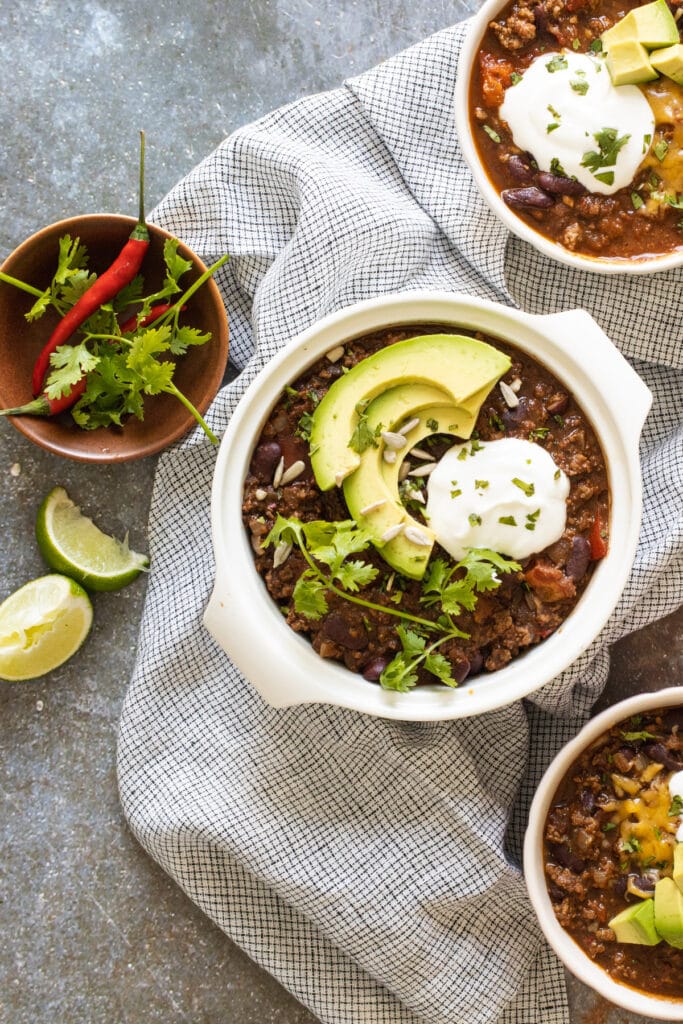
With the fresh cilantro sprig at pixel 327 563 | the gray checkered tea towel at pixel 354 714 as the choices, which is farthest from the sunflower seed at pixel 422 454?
the gray checkered tea towel at pixel 354 714

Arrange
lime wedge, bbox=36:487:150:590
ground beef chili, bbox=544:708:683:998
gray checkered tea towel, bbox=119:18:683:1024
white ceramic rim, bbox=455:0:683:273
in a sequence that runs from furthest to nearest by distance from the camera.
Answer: lime wedge, bbox=36:487:150:590
gray checkered tea towel, bbox=119:18:683:1024
ground beef chili, bbox=544:708:683:998
white ceramic rim, bbox=455:0:683:273

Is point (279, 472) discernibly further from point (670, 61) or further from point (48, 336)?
point (670, 61)

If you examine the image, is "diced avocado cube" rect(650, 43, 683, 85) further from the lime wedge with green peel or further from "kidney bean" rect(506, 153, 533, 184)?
the lime wedge with green peel

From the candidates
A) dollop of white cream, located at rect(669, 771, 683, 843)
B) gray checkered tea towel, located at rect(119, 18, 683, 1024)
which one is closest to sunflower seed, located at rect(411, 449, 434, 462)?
gray checkered tea towel, located at rect(119, 18, 683, 1024)

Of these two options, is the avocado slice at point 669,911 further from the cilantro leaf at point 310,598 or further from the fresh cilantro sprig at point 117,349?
the fresh cilantro sprig at point 117,349

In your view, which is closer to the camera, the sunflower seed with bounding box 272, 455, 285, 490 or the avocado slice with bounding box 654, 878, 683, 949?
the sunflower seed with bounding box 272, 455, 285, 490

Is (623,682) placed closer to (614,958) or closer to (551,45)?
(614,958)

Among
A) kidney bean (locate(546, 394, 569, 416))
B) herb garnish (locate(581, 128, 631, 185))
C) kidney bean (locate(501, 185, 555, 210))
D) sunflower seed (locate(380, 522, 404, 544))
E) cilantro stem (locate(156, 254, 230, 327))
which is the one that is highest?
herb garnish (locate(581, 128, 631, 185))
